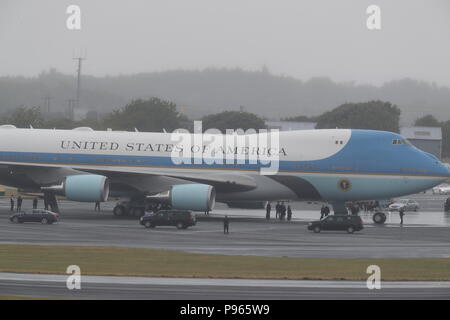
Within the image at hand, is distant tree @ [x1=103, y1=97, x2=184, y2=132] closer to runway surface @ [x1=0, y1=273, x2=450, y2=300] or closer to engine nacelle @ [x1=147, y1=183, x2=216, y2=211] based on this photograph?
engine nacelle @ [x1=147, y1=183, x2=216, y2=211]

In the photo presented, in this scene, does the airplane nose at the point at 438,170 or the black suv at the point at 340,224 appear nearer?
the black suv at the point at 340,224

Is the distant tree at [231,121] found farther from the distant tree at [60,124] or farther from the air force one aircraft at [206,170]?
the air force one aircraft at [206,170]

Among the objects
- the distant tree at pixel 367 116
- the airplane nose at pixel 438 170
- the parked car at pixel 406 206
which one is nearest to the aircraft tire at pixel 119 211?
the airplane nose at pixel 438 170

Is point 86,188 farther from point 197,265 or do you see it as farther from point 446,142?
point 446,142

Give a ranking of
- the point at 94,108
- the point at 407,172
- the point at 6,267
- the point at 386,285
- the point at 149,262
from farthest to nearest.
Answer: the point at 94,108, the point at 407,172, the point at 149,262, the point at 6,267, the point at 386,285

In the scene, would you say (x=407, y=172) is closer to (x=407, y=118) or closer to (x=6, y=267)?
(x=6, y=267)

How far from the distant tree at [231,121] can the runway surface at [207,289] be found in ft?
359

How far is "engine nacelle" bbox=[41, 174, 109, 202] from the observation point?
61.6m

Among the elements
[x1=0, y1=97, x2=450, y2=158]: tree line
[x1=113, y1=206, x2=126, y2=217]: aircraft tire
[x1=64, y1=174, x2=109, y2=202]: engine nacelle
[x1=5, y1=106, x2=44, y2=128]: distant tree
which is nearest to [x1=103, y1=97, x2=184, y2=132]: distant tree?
[x1=0, y1=97, x2=450, y2=158]: tree line

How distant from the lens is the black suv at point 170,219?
186 feet

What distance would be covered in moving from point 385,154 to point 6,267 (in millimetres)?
34693

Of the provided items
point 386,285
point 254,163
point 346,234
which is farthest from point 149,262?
point 254,163

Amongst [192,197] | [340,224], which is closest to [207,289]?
[340,224]

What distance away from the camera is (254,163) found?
210ft
